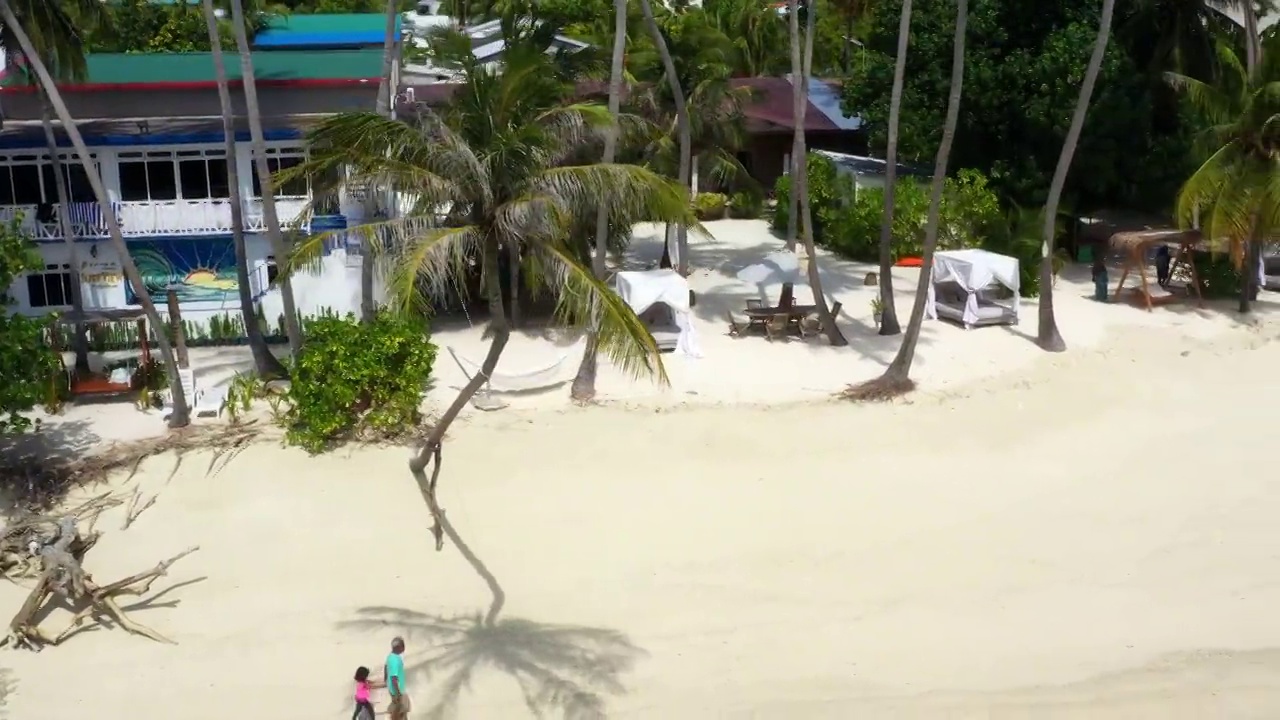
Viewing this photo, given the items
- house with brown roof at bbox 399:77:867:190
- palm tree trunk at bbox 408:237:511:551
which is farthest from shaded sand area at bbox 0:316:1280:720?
house with brown roof at bbox 399:77:867:190

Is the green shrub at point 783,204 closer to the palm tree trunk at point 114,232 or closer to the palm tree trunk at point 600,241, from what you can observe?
the palm tree trunk at point 600,241

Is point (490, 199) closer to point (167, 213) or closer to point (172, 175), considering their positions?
point (167, 213)

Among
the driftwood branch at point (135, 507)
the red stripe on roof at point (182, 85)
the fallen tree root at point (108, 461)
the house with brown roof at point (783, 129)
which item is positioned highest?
the red stripe on roof at point (182, 85)

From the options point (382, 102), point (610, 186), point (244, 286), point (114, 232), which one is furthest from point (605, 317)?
point (244, 286)

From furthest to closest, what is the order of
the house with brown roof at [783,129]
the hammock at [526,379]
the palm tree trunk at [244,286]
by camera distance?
the house with brown roof at [783,129] → the palm tree trunk at [244,286] → the hammock at [526,379]

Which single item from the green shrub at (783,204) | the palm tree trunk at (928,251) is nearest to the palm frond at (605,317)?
the palm tree trunk at (928,251)

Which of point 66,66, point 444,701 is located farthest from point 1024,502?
point 66,66
